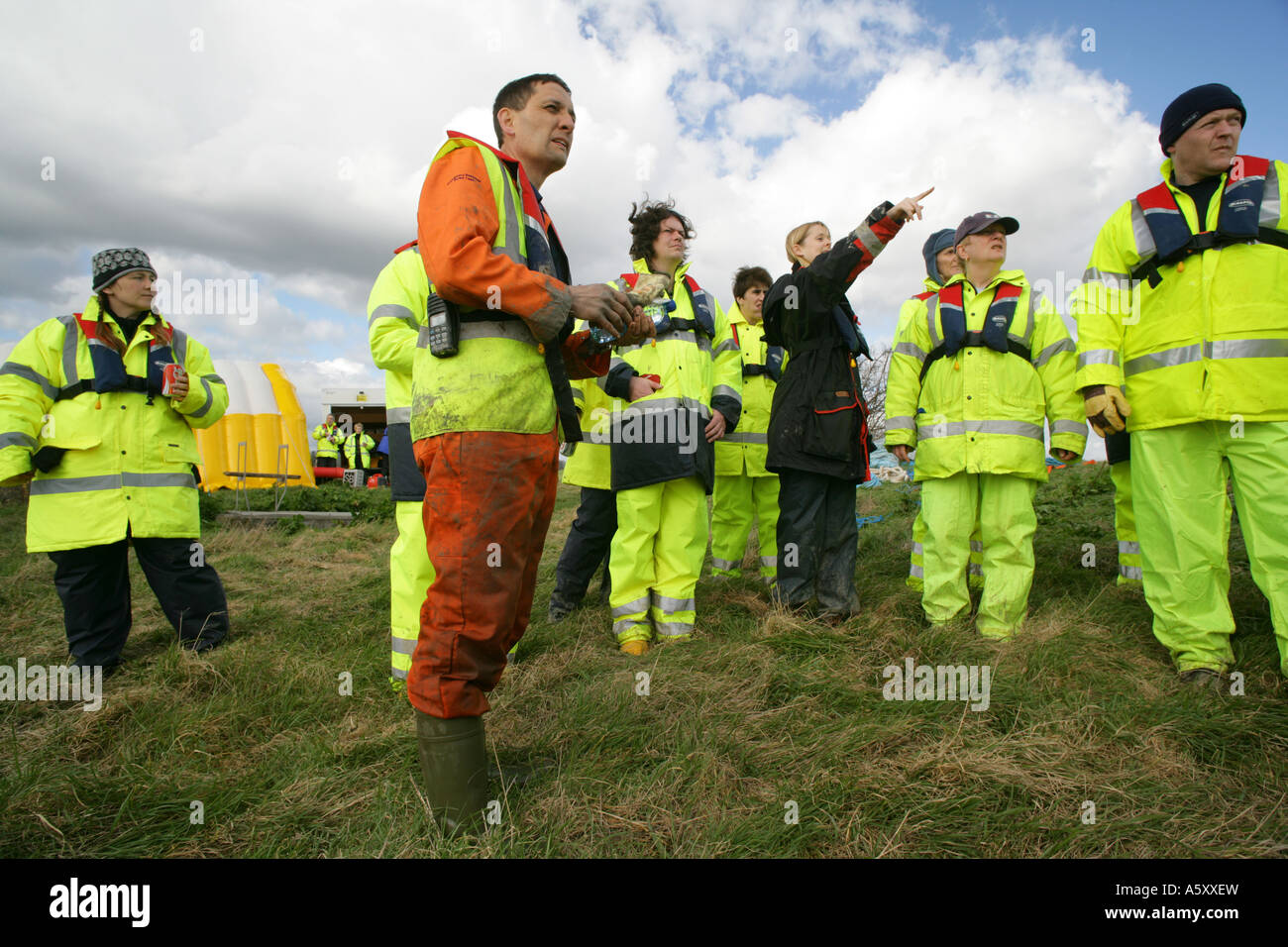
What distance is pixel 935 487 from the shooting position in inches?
148

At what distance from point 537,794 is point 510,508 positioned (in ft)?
3.05

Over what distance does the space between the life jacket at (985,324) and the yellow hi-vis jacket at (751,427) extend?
151 cm

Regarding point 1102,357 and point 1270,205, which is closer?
point 1270,205

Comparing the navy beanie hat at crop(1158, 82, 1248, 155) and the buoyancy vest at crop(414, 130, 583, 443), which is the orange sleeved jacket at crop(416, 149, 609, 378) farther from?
the navy beanie hat at crop(1158, 82, 1248, 155)

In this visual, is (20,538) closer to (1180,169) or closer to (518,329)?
(518,329)

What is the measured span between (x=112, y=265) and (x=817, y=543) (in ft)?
14.1

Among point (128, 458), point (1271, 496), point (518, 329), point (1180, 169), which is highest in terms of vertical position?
point (1180, 169)

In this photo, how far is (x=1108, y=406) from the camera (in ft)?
9.97

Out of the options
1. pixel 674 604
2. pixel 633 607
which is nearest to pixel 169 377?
pixel 633 607

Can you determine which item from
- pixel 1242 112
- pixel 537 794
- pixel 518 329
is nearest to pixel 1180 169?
pixel 1242 112

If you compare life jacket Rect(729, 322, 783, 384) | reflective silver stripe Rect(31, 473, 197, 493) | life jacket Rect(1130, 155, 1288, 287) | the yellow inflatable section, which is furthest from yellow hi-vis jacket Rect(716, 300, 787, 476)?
the yellow inflatable section

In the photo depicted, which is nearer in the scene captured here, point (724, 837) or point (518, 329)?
point (724, 837)

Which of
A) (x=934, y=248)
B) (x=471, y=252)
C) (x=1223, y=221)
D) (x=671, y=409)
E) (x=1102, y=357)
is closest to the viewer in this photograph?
(x=471, y=252)

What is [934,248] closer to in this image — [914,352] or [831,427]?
[914,352]
